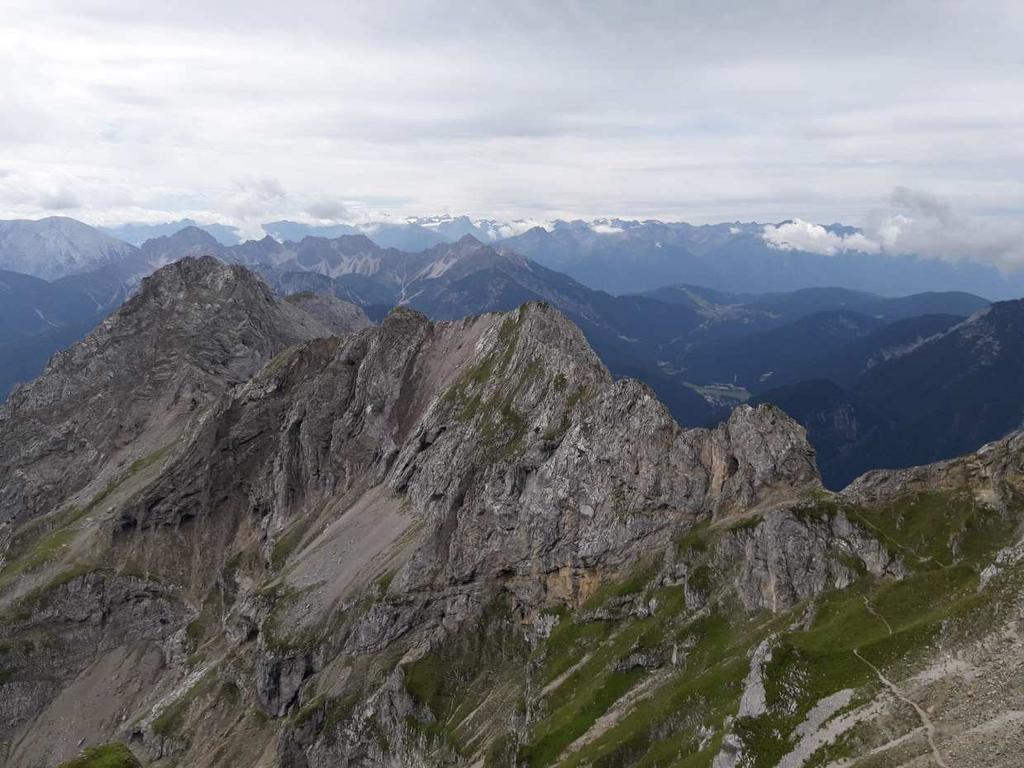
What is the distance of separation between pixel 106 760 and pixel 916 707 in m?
72.6

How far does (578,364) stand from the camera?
164250 mm

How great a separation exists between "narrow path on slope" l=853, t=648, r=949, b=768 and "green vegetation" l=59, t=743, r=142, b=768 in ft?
219

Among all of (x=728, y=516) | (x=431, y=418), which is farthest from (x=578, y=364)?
(x=728, y=516)

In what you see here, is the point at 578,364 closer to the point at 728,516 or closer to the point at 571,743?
the point at 728,516

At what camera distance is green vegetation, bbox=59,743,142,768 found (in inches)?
2606

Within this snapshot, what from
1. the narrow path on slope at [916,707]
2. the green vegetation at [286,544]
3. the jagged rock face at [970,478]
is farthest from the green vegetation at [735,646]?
the green vegetation at [286,544]

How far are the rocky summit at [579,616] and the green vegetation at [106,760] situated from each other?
0.49m

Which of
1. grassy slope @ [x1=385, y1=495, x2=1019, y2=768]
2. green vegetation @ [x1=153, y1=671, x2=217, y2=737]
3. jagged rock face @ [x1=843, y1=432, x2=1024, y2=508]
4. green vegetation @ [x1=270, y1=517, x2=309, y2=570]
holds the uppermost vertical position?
jagged rock face @ [x1=843, y1=432, x2=1024, y2=508]

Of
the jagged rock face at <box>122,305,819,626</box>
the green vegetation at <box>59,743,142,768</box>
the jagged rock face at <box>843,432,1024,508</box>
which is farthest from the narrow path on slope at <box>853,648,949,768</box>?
the green vegetation at <box>59,743,142,768</box>

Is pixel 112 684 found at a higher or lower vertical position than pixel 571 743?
lower

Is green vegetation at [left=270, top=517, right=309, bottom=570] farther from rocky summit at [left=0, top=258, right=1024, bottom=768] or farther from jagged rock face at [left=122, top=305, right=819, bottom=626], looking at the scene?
jagged rock face at [left=122, top=305, right=819, bottom=626]

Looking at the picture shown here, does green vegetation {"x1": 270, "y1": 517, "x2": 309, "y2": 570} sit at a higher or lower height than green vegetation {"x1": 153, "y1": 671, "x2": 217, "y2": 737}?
higher

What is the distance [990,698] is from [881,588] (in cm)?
2853

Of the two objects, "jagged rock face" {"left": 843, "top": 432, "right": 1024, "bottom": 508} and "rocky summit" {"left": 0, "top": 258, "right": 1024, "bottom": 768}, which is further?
"jagged rock face" {"left": 843, "top": 432, "right": 1024, "bottom": 508}
